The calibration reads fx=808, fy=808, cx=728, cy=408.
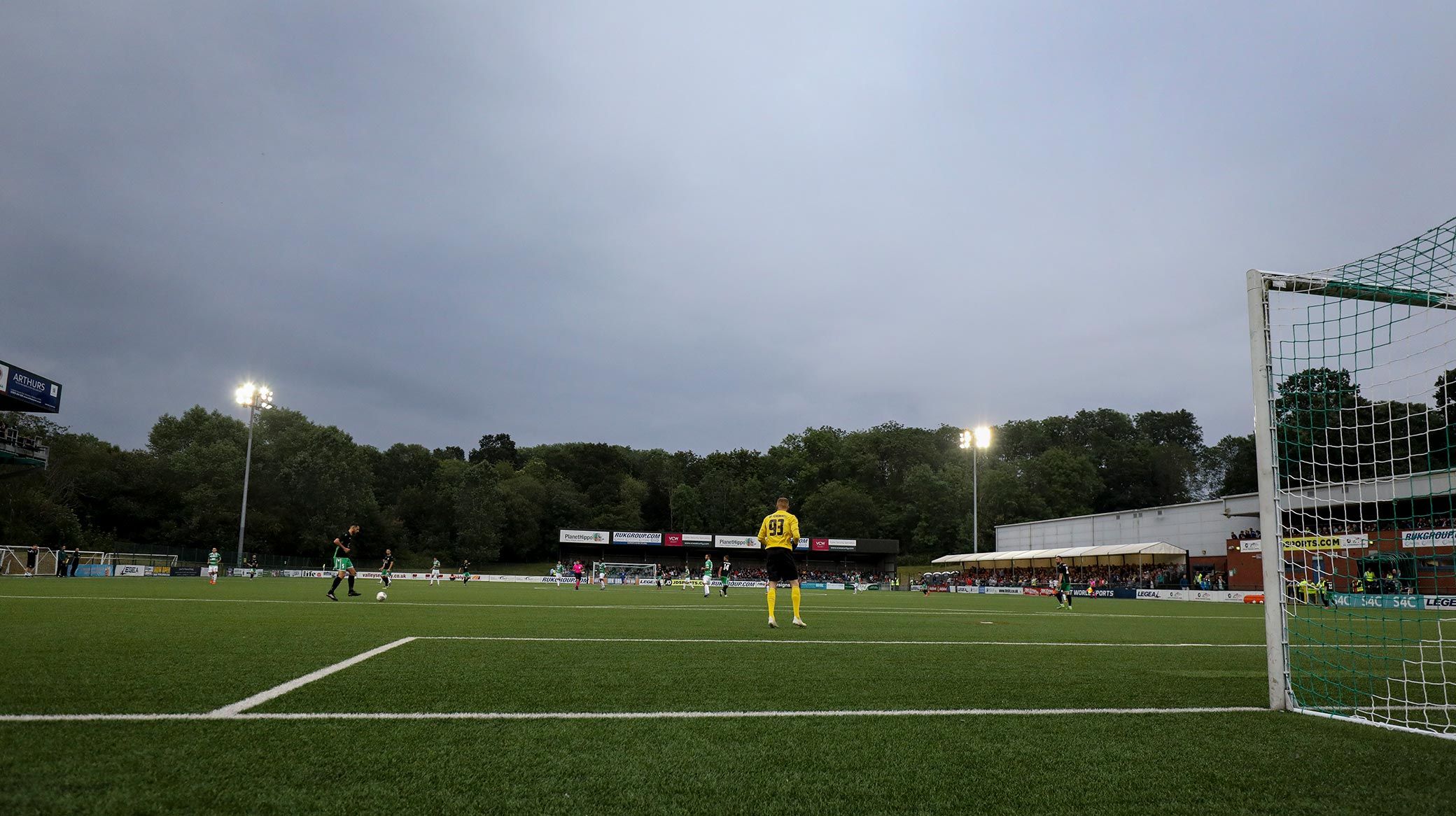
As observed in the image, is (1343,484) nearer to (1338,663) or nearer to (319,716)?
(1338,663)

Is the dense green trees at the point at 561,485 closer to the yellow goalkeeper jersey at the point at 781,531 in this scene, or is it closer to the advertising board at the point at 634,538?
the advertising board at the point at 634,538

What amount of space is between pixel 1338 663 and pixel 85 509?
88.8 metres

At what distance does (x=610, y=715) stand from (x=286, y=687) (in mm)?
2369

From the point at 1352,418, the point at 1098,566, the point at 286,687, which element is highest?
the point at 1352,418

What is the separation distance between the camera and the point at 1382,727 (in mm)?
5027

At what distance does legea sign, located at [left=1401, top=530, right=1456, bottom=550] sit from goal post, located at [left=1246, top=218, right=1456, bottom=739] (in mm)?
60

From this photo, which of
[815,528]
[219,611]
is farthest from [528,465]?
[219,611]

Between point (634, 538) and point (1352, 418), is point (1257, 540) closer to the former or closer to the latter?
point (1352, 418)

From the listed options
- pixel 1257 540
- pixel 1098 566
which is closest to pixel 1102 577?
pixel 1098 566

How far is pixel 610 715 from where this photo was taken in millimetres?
4727

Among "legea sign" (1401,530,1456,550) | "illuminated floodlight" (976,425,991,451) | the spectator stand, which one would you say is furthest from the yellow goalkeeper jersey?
"illuminated floodlight" (976,425,991,451)

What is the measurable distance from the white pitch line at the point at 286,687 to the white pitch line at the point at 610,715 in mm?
92

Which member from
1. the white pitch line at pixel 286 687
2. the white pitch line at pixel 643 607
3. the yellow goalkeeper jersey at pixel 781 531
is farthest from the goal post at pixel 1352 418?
the white pitch line at pixel 643 607

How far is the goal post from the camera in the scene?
5926 mm
